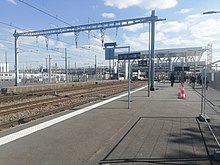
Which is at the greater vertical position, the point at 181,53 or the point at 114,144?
the point at 181,53

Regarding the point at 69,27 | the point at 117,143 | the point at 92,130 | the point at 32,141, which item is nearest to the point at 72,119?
the point at 92,130

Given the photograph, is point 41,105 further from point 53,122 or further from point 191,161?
point 191,161

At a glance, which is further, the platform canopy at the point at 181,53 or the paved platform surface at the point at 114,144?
the platform canopy at the point at 181,53

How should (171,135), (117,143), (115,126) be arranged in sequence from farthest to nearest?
(115,126), (171,135), (117,143)

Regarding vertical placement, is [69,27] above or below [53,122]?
above

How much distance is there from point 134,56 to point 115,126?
203 inches

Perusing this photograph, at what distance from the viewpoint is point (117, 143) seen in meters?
6.23

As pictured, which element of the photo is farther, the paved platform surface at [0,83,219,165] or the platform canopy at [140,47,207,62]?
the platform canopy at [140,47,207,62]

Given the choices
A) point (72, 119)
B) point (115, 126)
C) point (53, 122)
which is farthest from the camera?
point (72, 119)

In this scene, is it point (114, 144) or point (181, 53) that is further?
point (181, 53)

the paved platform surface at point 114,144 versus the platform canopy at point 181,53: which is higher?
the platform canopy at point 181,53

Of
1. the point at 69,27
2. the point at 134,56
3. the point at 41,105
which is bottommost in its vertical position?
the point at 41,105

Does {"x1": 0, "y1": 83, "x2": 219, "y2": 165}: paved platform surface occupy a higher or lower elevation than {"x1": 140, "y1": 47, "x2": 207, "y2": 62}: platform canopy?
lower

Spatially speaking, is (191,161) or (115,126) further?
(115,126)
